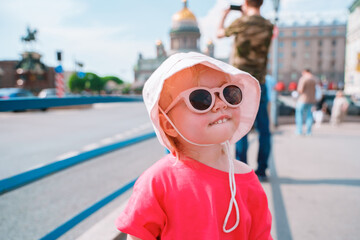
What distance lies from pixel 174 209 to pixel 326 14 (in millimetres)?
91217

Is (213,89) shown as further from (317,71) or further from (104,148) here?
(317,71)

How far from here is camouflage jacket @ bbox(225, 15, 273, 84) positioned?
118 inches

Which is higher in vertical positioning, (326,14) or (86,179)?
(326,14)

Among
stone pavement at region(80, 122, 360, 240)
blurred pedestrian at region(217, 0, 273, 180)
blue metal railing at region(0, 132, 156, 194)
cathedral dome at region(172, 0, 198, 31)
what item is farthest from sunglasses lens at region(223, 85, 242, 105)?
cathedral dome at region(172, 0, 198, 31)

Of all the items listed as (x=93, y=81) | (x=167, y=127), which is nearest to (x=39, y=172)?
(x=167, y=127)

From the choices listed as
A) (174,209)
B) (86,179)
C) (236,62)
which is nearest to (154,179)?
(174,209)

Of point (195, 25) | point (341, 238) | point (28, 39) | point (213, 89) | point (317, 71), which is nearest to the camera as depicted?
point (213, 89)

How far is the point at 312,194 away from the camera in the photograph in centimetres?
288

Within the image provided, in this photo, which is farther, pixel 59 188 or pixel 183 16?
pixel 183 16

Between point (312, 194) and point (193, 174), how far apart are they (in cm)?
221

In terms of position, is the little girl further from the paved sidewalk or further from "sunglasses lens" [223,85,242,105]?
the paved sidewalk

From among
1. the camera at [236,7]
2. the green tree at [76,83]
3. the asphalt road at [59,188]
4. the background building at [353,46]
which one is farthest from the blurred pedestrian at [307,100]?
the green tree at [76,83]

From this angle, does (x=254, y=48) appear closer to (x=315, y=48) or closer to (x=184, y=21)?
(x=184, y=21)

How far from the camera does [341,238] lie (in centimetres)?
204
